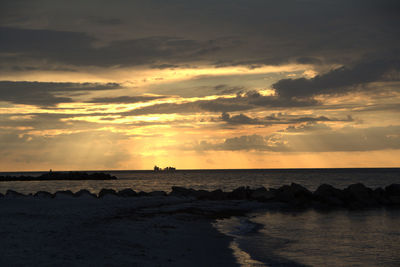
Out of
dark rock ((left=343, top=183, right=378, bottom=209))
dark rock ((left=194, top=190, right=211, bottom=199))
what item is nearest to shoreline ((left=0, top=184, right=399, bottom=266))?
dark rock ((left=194, top=190, right=211, bottom=199))

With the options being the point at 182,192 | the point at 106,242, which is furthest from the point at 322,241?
the point at 182,192

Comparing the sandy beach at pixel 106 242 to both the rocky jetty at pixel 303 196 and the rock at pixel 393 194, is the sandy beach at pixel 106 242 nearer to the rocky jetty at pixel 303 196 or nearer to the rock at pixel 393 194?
the rocky jetty at pixel 303 196

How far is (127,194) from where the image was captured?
4228 cm

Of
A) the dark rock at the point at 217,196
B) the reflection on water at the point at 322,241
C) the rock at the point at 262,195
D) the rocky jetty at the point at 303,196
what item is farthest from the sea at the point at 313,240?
the dark rock at the point at 217,196

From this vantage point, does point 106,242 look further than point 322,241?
No

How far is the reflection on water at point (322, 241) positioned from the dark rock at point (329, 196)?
10.0 metres

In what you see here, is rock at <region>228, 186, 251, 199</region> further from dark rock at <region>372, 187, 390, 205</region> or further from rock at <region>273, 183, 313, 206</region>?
dark rock at <region>372, 187, 390, 205</region>

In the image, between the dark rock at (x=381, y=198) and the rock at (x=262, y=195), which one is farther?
the rock at (x=262, y=195)

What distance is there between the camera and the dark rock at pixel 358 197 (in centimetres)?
3626

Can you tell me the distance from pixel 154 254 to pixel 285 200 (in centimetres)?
2606

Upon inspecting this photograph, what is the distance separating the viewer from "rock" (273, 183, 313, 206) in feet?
120

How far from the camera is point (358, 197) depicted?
38.0m

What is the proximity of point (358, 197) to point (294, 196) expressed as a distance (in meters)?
5.57

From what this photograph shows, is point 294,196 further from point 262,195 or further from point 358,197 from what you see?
point 358,197
